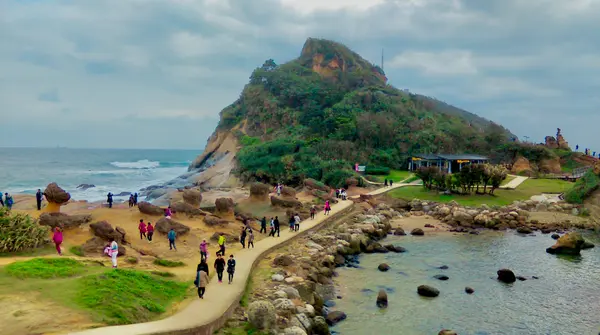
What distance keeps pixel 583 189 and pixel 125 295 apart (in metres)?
44.6

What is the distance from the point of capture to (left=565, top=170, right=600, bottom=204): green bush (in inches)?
1666

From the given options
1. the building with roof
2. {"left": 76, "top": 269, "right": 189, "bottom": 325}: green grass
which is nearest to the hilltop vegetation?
the building with roof

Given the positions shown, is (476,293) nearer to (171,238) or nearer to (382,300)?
(382,300)

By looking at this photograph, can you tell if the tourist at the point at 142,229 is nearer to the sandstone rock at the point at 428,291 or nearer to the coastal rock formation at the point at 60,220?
the coastal rock formation at the point at 60,220

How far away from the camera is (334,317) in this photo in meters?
17.8

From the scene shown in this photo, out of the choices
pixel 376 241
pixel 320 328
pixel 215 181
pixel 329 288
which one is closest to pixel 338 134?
pixel 215 181

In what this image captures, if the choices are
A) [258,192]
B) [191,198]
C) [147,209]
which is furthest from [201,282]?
[258,192]

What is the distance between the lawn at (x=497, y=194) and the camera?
45.1 meters

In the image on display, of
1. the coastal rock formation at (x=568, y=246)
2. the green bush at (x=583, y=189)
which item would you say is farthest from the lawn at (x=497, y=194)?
the coastal rock formation at (x=568, y=246)

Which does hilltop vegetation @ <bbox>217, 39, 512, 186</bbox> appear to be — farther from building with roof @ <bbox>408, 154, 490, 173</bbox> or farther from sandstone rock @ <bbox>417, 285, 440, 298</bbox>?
sandstone rock @ <bbox>417, 285, 440, 298</bbox>

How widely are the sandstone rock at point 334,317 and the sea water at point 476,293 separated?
25 cm

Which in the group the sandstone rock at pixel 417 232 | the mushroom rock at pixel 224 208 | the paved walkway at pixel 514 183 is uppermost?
the paved walkway at pixel 514 183

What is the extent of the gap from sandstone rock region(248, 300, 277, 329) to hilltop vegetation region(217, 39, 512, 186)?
42.2 m

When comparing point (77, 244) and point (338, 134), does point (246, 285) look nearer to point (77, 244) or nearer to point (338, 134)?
point (77, 244)
